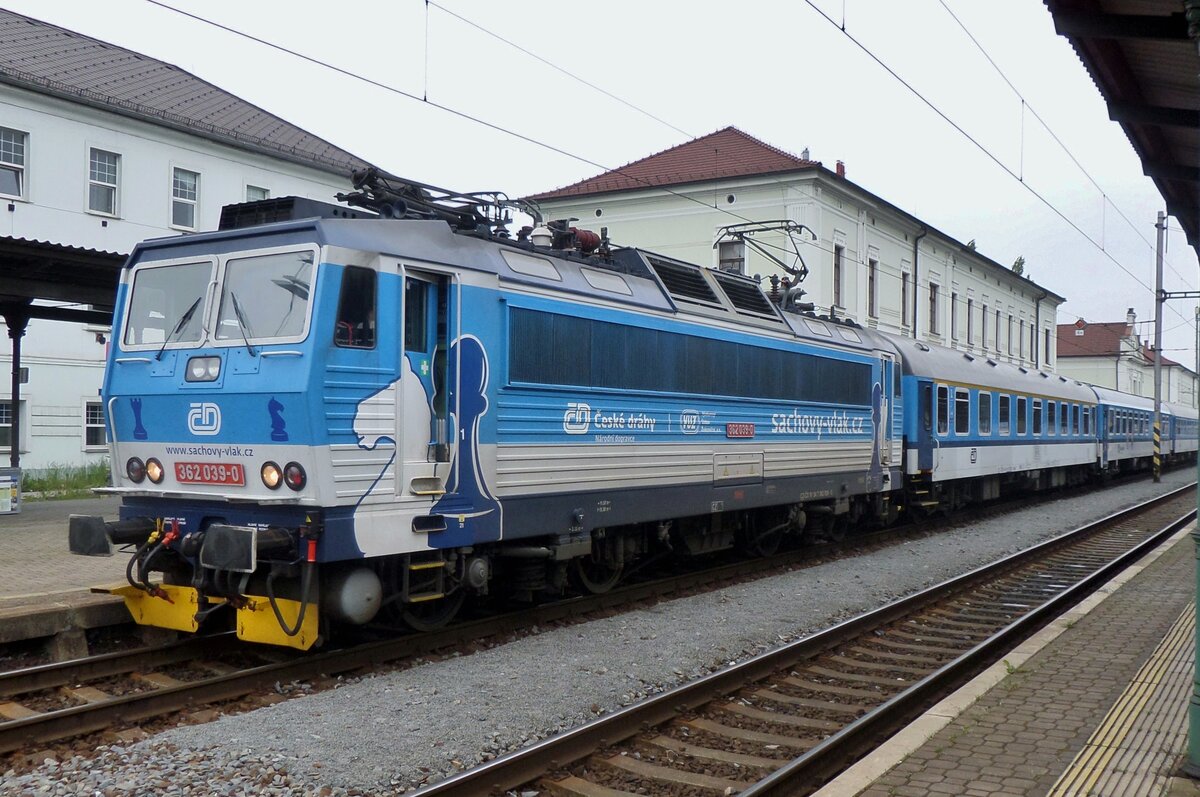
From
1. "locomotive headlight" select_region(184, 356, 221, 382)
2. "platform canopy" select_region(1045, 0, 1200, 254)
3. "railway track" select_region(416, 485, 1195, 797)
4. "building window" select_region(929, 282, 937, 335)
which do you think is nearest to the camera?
"railway track" select_region(416, 485, 1195, 797)

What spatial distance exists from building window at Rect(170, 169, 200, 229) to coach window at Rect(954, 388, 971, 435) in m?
20.1

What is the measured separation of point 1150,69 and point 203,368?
7643 mm

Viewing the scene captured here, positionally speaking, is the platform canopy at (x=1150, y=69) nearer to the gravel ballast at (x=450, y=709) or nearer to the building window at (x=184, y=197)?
the gravel ballast at (x=450, y=709)

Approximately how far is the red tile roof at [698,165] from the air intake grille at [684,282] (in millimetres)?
20032

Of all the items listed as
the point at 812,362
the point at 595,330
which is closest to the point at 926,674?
the point at 595,330

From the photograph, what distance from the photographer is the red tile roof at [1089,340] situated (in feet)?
269

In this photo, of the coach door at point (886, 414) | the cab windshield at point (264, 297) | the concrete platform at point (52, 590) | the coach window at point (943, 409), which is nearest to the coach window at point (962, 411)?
the coach window at point (943, 409)

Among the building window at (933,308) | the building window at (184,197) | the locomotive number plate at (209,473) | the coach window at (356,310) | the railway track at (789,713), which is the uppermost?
the building window at (184,197)

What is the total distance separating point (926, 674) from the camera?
8.34m

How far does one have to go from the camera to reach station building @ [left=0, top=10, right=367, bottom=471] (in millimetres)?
24281

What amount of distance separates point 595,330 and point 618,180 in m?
25.9

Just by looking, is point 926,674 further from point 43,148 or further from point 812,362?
point 43,148

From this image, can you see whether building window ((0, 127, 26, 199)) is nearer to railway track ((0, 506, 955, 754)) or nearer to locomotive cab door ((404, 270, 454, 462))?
railway track ((0, 506, 955, 754))

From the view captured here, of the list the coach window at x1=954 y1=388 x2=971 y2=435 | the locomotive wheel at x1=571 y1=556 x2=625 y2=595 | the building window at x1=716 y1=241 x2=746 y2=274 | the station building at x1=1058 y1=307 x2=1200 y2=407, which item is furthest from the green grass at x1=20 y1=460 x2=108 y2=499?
the station building at x1=1058 y1=307 x2=1200 y2=407
